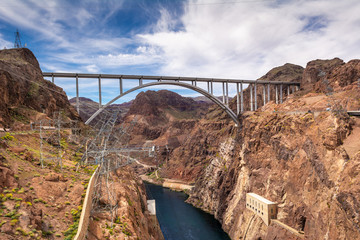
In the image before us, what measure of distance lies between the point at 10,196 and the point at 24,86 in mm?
27415

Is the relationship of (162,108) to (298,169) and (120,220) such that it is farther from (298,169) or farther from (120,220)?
(120,220)

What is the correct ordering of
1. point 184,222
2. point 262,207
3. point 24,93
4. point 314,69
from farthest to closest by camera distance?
1. point 314,69
2. point 184,222
3. point 262,207
4. point 24,93

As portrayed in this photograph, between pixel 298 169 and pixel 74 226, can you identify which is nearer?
pixel 74 226

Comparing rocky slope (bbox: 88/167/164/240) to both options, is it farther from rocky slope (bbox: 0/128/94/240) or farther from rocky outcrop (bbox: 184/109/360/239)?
rocky outcrop (bbox: 184/109/360/239)

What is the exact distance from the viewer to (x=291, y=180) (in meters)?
37.9

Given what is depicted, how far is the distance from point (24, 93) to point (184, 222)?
1764 inches

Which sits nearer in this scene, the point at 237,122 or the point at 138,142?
the point at 237,122

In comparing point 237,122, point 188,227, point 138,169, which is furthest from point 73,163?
point 138,169

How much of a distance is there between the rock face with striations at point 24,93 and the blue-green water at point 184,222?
33.5m

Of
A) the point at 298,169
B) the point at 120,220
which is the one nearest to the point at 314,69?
the point at 298,169

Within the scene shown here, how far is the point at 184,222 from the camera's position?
5659 cm

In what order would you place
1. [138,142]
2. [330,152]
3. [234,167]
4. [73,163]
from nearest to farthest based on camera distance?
1. [73,163]
2. [330,152]
3. [234,167]
4. [138,142]

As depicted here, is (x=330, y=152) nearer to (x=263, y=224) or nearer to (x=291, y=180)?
(x=291, y=180)

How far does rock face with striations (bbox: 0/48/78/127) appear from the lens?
102 ft
